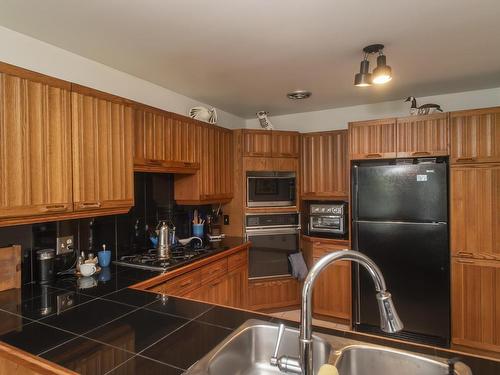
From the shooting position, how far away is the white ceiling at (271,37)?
1.61 meters

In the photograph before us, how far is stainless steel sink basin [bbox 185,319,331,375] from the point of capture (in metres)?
1.13

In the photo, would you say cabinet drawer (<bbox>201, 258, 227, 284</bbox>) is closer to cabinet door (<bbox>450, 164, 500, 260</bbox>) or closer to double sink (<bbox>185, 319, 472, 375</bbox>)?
double sink (<bbox>185, 319, 472, 375</bbox>)

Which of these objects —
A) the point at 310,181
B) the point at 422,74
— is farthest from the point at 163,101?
the point at 422,74

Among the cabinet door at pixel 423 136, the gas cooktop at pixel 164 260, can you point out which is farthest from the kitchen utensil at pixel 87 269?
the cabinet door at pixel 423 136

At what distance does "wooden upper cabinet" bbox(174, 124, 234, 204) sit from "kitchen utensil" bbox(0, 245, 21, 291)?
147 cm

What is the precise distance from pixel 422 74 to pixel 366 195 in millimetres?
1122

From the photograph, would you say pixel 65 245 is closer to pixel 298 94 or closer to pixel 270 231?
pixel 270 231

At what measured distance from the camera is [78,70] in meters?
2.19

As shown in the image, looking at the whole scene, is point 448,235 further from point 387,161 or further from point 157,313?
point 157,313

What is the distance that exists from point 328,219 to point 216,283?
1.41m

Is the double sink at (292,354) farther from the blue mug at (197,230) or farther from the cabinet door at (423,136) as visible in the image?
the cabinet door at (423,136)

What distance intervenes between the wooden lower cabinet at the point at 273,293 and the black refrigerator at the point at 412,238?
34.0 inches

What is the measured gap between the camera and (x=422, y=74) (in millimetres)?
2592

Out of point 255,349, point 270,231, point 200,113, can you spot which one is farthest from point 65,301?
point 270,231
